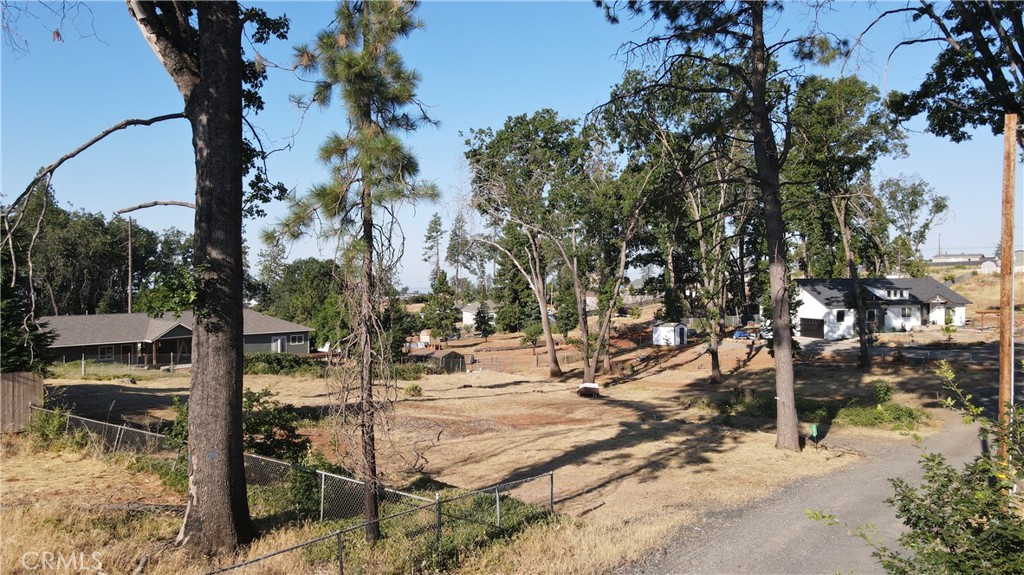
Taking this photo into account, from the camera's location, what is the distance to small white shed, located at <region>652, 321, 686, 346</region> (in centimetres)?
5791

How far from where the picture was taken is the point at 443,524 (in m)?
10.1

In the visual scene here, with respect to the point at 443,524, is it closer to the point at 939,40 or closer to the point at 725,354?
the point at 939,40

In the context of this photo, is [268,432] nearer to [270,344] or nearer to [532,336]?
[270,344]

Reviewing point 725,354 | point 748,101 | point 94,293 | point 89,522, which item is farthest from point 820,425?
point 94,293

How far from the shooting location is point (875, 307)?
181ft

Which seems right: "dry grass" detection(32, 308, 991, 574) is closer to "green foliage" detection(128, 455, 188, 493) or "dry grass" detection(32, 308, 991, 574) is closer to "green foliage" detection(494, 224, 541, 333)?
"green foliage" detection(128, 455, 188, 493)

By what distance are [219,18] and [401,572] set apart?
7.92 meters

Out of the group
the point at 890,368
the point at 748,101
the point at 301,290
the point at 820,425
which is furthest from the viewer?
the point at 301,290

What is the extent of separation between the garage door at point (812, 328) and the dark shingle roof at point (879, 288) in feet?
6.05

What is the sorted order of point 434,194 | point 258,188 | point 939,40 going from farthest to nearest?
point 939,40
point 258,188
point 434,194

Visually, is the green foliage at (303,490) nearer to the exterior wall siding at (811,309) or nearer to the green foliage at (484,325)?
the exterior wall siding at (811,309)

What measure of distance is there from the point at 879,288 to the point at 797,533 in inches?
2064
